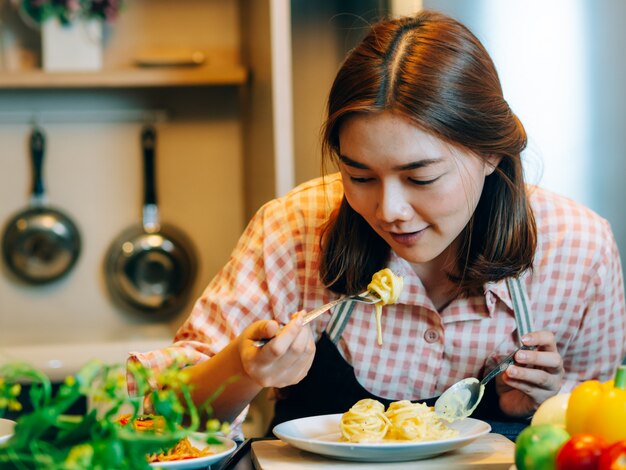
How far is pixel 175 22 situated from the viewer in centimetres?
295

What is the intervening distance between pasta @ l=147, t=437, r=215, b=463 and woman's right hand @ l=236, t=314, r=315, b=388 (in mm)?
176

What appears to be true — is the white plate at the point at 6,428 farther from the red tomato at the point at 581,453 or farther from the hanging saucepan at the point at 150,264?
the hanging saucepan at the point at 150,264

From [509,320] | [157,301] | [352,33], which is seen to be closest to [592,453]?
[509,320]

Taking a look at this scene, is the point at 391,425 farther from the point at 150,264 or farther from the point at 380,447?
the point at 150,264

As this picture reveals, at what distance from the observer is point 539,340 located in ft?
4.73

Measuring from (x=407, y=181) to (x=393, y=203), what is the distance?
1.6 inches

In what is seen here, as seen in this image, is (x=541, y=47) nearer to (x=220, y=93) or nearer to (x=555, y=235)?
(x=555, y=235)

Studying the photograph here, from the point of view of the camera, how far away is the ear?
4.90ft

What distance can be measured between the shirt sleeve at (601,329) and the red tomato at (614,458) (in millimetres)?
813

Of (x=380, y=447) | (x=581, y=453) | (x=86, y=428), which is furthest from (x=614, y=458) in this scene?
(x=86, y=428)

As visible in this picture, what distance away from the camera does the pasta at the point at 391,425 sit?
119 centimetres

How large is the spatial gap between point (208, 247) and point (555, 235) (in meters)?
1.54

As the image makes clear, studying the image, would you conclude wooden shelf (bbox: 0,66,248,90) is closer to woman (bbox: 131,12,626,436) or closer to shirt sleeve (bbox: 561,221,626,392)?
woman (bbox: 131,12,626,436)

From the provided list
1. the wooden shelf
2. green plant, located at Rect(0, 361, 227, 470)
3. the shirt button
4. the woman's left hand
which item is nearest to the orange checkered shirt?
the shirt button
